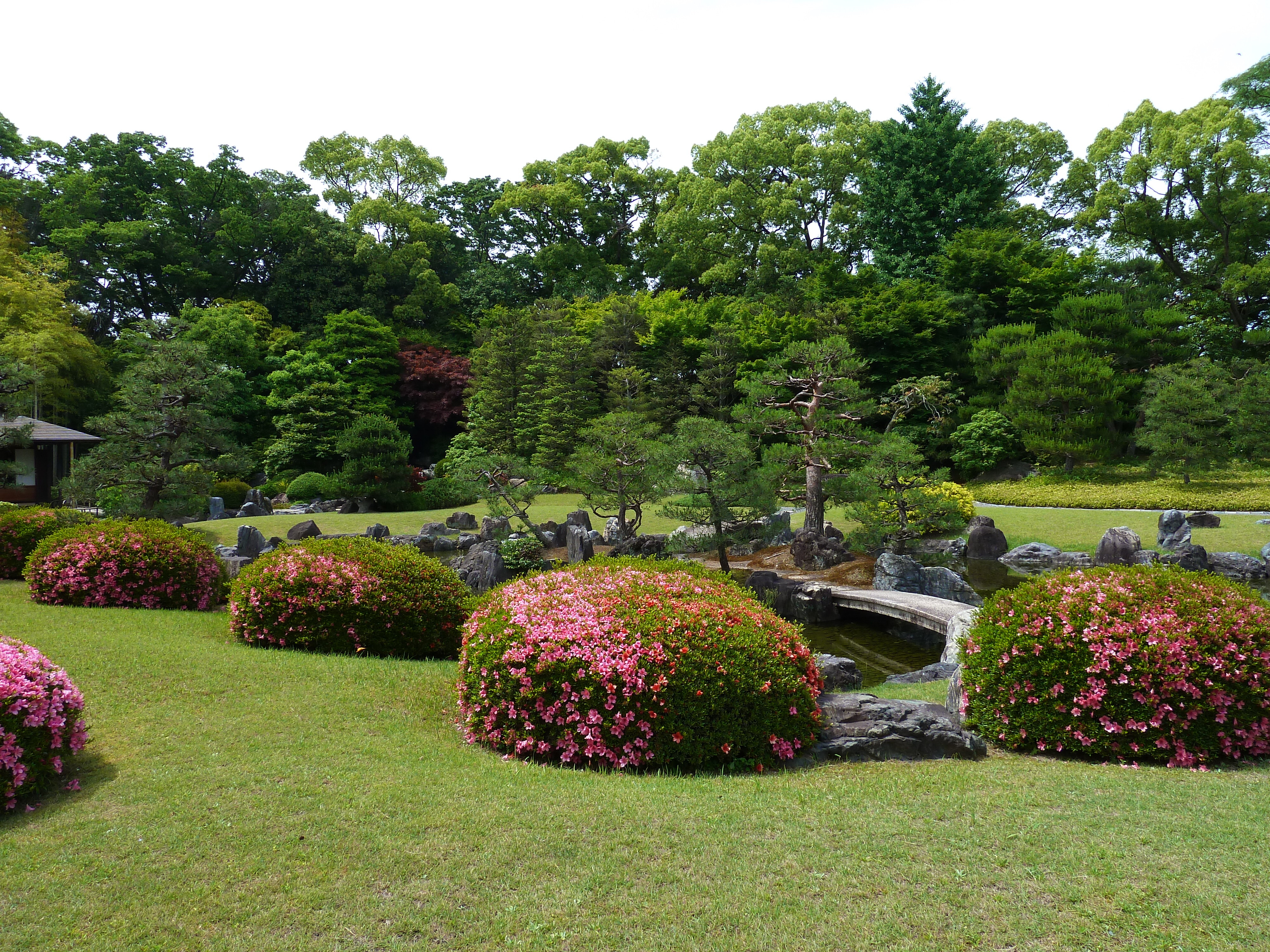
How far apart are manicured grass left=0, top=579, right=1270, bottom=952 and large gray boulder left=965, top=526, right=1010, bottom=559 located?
1209 cm

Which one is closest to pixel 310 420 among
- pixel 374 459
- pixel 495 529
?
pixel 374 459

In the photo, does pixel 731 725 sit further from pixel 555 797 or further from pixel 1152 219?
pixel 1152 219

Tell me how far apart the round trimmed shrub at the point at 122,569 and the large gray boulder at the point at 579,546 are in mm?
7611

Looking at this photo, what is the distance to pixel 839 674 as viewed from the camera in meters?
7.31

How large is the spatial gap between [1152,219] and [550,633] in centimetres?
3219

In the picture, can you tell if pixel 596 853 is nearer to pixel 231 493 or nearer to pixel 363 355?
pixel 231 493

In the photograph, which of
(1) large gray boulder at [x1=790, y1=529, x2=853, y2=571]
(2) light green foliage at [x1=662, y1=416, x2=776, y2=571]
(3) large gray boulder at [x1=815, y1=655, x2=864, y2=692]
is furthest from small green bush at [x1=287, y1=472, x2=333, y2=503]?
(3) large gray boulder at [x1=815, y1=655, x2=864, y2=692]

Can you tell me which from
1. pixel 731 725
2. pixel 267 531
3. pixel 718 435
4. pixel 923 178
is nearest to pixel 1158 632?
pixel 731 725

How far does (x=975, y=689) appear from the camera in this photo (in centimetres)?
511

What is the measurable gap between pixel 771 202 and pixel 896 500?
856 inches

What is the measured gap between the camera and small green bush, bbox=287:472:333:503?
76.9 ft

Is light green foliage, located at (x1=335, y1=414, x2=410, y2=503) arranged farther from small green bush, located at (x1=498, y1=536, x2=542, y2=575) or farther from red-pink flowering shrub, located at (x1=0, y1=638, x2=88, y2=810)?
red-pink flowering shrub, located at (x1=0, y1=638, x2=88, y2=810)

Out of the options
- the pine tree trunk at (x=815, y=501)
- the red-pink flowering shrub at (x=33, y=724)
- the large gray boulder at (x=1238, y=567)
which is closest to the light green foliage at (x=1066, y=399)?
the large gray boulder at (x=1238, y=567)

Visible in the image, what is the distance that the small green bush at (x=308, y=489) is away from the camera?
76.9ft
